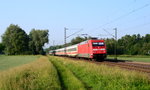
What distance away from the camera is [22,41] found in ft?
357

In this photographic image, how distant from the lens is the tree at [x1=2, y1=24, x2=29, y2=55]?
10681 centimetres

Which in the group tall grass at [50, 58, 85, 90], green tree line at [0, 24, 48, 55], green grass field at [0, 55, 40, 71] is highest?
green tree line at [0, 24, 48, 55]

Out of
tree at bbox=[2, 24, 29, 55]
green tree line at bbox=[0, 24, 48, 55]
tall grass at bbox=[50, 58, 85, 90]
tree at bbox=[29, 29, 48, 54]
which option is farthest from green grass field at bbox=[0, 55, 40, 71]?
tree at bbox=[29, 29, 48, 54]

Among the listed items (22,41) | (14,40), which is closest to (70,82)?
(14,40)

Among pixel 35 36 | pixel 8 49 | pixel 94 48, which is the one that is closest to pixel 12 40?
pixel 8 49

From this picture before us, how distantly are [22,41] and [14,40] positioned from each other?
3612 mm

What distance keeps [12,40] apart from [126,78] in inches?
3954

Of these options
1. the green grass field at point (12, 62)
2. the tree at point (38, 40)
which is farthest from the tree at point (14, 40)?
the green grass field at point (12, 62)

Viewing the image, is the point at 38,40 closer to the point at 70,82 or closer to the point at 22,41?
the point at 22,41

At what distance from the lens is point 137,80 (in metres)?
11.4

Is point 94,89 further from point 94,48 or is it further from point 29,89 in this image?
point 94,48

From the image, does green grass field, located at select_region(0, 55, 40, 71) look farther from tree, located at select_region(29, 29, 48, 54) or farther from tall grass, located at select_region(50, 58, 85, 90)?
tree, located at select_region(29, 29, 48, 54)

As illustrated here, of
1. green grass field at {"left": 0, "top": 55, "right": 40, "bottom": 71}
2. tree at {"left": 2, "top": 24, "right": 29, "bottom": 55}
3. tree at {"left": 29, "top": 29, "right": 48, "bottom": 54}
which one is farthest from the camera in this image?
tree at {"left": 29, "top": 29, "right": 48, "bottom": 54}

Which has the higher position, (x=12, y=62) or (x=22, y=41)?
(x=22, y=41)
